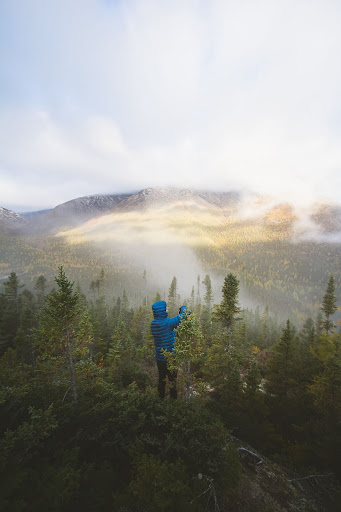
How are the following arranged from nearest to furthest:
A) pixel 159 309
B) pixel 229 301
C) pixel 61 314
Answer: pixel 159 309 < pixel 61 314 < pixel 229 301

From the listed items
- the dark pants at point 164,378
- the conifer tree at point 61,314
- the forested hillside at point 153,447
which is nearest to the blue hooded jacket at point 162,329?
the dark pants at point 164,378

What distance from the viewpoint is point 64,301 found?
9820 millimetres

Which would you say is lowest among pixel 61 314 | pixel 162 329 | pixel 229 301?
pixel 229 301

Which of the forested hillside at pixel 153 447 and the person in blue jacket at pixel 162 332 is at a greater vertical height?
the person in blue jacket at pixel 162 332

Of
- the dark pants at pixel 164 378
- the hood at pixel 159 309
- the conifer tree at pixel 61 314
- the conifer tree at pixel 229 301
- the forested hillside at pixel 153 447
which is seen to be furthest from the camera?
the conifer tree at pixel 229 301

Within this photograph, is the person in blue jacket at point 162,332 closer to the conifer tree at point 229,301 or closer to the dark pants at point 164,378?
the dark pants at point 164,378

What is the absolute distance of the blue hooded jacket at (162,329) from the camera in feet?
28.0

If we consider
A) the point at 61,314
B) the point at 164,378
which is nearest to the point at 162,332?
the point at 164,378

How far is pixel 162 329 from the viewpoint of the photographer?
28.1 ft

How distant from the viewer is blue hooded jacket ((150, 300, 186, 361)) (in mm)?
8523

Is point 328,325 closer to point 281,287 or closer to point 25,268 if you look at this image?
point 281,287

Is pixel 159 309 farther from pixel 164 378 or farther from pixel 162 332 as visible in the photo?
pixel 164 378

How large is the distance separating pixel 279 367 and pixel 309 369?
3.93m

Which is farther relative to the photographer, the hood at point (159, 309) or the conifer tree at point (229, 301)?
the conifer tree at point (229, 301)
